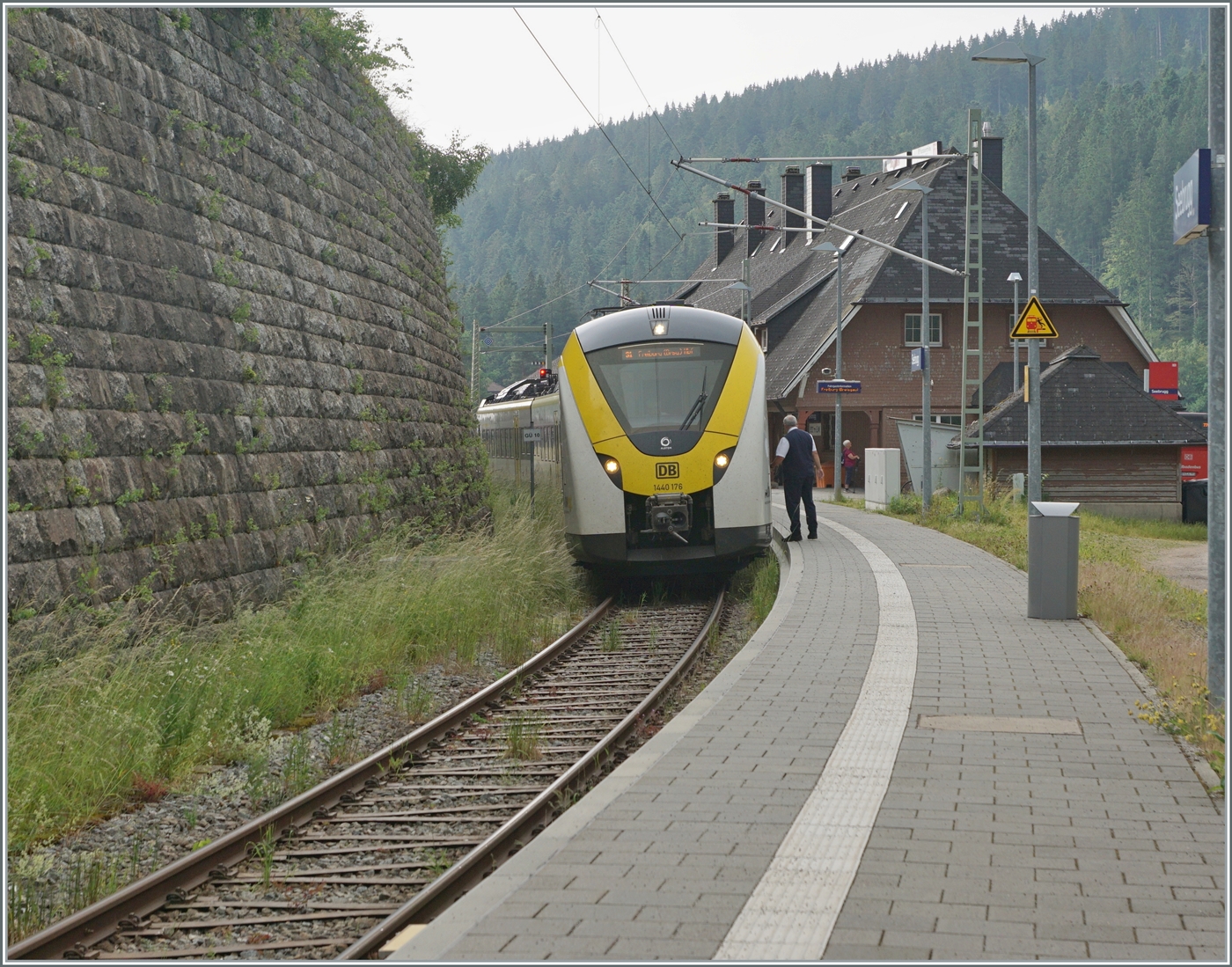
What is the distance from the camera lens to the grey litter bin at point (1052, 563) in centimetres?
1169

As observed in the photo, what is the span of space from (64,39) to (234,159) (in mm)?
3299

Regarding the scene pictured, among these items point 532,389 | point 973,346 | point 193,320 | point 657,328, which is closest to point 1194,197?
point 193,320

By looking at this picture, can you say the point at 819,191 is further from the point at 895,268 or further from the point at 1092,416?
the point at 1092,416

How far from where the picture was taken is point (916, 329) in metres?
45.5

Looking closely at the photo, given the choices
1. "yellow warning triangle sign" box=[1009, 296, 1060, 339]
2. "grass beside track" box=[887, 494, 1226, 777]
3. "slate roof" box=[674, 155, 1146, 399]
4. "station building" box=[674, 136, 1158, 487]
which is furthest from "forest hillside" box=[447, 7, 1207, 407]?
"yellow warning triangle sign" box=[1009, 296, 1060, 339]

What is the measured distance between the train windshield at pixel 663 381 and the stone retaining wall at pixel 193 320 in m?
3.16

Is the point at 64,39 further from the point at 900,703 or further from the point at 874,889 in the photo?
the point at 874,889

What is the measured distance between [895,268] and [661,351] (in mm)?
32169

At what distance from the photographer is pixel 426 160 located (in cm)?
2752

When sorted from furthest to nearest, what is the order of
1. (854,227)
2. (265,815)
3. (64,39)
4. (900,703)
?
(854,227)
(64,39)
(900,703)
(265,815)

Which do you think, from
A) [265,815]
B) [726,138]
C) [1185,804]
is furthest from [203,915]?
[726,138]

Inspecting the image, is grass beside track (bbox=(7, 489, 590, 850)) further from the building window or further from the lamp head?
the building window

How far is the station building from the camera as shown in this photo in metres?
44.4

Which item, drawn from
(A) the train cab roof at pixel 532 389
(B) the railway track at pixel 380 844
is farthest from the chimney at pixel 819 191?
(B) the railway track at pixel 380 844
